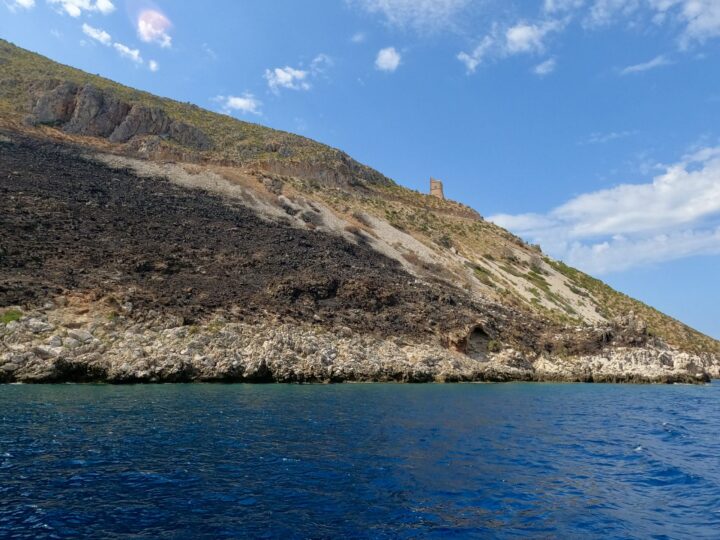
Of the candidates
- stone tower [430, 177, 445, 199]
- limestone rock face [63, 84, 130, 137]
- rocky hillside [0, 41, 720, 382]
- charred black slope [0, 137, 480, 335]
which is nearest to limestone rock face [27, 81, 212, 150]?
limestone rock face [63, 84, 130, 137]

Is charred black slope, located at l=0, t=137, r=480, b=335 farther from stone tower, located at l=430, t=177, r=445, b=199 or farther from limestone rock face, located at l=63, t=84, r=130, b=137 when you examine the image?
stone tower, located at l=430, t=177, r=445, b=199

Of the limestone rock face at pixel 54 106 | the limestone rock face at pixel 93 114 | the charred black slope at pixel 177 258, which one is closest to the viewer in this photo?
the charred black slope at pixel 177 258

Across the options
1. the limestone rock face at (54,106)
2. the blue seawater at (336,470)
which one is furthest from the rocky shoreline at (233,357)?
the limestone rock face at (54,106)

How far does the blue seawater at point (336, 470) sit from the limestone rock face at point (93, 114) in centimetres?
6174

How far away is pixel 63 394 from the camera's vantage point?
2264cm

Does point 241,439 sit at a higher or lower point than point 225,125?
lower

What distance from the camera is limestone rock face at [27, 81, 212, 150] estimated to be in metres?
72.6

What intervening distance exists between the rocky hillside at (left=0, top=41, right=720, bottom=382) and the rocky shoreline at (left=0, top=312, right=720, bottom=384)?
11cm

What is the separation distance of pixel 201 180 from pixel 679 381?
57.3 metres

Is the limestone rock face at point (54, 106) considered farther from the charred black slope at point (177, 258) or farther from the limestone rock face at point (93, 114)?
the charred black slope at point (177, 258)

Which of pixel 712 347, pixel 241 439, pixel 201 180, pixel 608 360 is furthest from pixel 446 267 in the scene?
pixel 241 439

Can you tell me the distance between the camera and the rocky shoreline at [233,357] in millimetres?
27484

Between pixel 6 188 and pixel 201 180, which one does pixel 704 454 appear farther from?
pixel 201 180

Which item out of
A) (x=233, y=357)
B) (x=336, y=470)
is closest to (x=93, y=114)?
(x=233, y=357)
